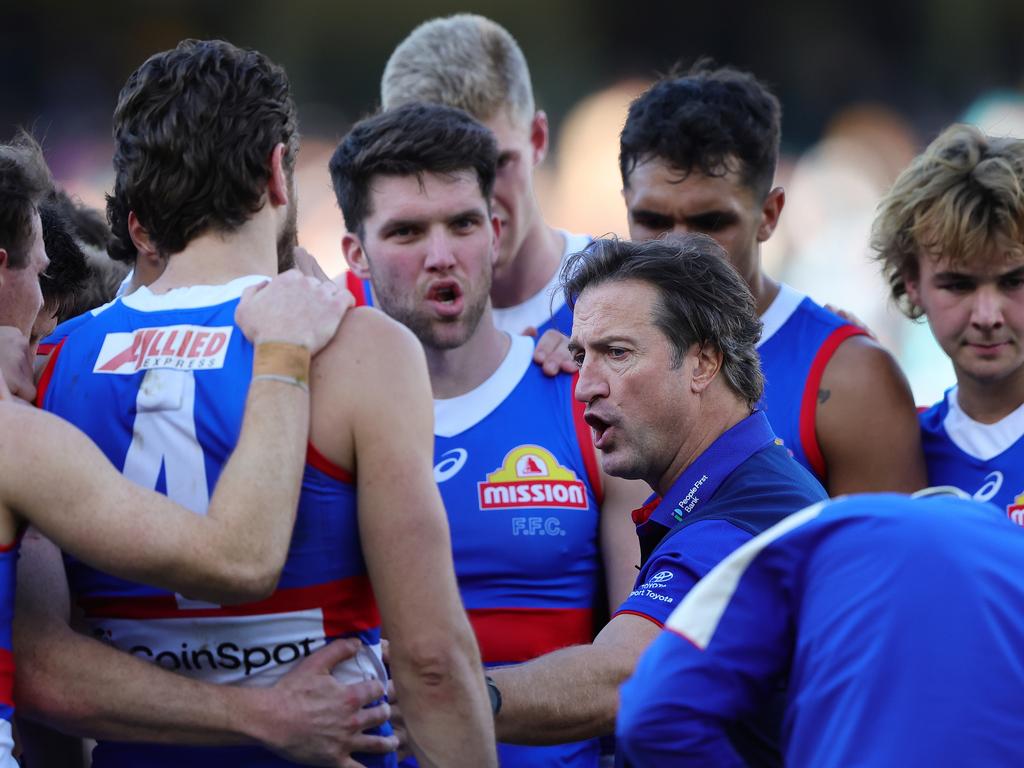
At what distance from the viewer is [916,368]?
9945mm

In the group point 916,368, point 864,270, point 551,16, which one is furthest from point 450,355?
point 551,16

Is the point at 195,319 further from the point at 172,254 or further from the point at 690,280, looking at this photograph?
the point at 690,280

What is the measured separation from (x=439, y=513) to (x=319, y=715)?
394 mm

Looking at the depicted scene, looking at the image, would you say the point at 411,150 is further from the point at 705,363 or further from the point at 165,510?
the point at 165,510

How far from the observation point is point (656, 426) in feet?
8.73

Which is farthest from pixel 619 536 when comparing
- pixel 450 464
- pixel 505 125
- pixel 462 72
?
pixel 462 72

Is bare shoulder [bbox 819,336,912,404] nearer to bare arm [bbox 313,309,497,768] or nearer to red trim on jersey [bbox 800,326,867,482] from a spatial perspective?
red trim on jersey [bbox 800,326,867,482]

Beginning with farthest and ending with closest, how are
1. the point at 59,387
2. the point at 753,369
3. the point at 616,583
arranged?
the point at 616,583 < the point at 753,369 < the point at 59,387

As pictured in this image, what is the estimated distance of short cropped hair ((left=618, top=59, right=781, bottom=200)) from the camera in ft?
12.7

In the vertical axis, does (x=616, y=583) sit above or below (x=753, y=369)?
below

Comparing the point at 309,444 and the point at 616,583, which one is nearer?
the point at 309,444

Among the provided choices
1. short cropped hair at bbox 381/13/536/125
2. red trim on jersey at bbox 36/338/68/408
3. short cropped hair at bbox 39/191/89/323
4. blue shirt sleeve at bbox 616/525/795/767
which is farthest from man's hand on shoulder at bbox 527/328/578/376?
blue shirt sleeve at bbox 616/525/795/767

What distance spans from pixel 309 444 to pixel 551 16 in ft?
35.7

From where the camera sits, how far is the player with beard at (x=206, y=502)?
2.23 meters
